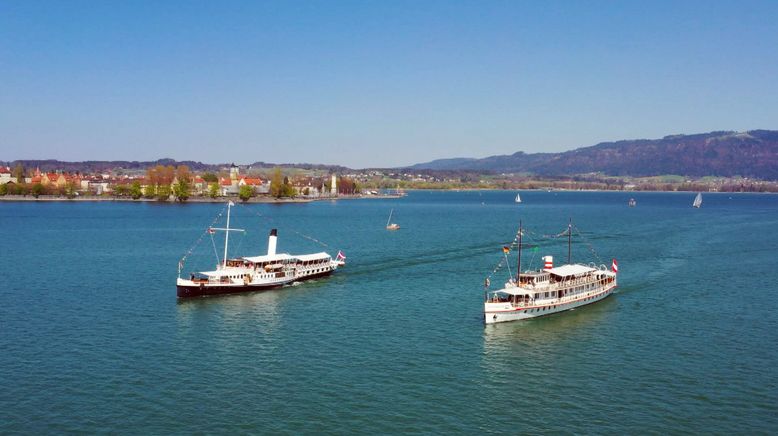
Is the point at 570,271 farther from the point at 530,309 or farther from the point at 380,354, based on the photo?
the point at 380,354

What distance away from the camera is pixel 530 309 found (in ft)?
132

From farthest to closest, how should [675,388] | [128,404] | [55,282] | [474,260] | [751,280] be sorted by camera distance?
[474,260] < [751,280] < [55,282] < [675,388] < [128,404]

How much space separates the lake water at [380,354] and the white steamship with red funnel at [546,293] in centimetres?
97

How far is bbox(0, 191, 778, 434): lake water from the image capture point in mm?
24859

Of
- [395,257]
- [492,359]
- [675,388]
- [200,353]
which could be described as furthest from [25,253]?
[675,388]

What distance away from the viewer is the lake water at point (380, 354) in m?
24.9

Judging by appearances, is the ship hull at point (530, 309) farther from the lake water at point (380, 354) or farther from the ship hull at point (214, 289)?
the ship hull at point (214, 289)

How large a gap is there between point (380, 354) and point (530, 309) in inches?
477

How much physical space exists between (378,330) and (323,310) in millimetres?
6551

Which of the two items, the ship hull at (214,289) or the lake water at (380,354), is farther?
the ship hull at (214,289)

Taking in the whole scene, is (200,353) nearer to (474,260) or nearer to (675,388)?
(675,388)

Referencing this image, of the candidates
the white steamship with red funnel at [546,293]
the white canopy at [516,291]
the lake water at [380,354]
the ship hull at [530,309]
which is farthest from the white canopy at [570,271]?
the white canopy at [516,291]

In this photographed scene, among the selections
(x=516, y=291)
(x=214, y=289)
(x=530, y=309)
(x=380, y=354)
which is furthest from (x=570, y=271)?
(x=214, y=289)

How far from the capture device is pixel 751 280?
54375 millimetres
